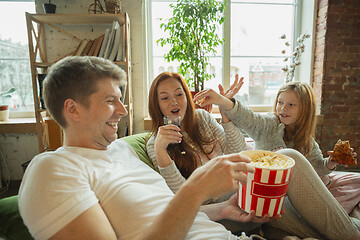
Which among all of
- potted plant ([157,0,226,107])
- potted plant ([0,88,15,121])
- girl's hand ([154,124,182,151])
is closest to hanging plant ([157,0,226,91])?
potted plant ([157,0,226,107])

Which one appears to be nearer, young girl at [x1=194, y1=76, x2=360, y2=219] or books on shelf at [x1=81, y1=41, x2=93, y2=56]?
young girl at [x1=194, y1=76, x2=360, y2=219]

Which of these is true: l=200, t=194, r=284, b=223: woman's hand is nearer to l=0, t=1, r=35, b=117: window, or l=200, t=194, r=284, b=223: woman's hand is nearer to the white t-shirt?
the white t-shirt

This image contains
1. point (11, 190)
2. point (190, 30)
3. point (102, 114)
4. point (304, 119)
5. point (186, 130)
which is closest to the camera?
point (102, 114)

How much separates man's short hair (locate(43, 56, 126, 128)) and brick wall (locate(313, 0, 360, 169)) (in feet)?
9.71

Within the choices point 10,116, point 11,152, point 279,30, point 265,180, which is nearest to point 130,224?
point 265,180

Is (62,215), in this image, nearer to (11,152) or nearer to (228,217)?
(228,217)

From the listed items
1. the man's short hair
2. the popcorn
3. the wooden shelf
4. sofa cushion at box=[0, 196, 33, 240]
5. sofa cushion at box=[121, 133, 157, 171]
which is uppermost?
the wooden shelf

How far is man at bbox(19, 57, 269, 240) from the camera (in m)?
0.64

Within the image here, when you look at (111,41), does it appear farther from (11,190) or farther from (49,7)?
(11,190)

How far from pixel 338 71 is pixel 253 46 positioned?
1.12 metres

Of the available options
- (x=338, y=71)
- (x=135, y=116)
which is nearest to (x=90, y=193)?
(x=135, y=116)

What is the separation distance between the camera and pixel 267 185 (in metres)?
0.87

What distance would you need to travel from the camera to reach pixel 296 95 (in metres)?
1.79

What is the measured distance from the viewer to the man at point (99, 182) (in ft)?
2.11
